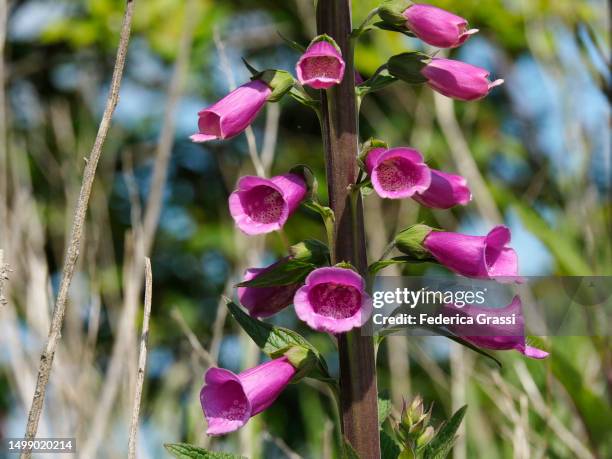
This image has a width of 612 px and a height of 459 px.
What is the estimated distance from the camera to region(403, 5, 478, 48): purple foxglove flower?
798 millimetres

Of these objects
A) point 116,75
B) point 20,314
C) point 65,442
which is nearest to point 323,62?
point 116,75

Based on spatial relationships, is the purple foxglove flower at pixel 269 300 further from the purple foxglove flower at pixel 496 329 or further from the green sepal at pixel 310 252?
the purple foxglove flower at pixel 496 329

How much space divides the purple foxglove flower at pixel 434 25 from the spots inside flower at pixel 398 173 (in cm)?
13

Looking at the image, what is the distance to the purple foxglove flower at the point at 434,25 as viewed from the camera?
2.62 ft

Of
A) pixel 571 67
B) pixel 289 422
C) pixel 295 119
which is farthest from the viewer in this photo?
pixel 295 119

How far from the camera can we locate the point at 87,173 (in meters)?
0.79

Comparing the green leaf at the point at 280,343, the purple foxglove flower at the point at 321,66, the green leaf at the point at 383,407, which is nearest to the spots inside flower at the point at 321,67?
the purple foxglove flower at the point at 321,66

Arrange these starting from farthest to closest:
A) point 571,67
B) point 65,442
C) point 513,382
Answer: point 571,67
point 513,382
point 65,442

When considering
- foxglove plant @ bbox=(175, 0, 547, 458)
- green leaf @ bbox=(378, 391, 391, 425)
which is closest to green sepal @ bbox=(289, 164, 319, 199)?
foxglove plant @ bbox=(175, 0, 547, 458)

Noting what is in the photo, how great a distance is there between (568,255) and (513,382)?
258 mm

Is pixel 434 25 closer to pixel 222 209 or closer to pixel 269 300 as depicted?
pixel 269 300

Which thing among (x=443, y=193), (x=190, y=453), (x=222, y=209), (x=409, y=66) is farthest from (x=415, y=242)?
(x=222, y=209)

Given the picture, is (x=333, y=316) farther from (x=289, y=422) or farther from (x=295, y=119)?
(x=295, y=119)

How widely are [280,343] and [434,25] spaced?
33 centimetres
